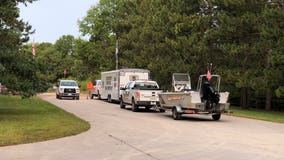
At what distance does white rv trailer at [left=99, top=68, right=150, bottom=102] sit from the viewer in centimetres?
3753

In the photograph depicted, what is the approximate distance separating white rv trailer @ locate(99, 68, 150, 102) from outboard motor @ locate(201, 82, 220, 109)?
1528cm

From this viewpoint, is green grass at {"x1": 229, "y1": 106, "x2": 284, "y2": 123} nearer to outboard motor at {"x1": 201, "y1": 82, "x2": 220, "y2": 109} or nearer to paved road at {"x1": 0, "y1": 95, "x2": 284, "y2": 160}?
outboard motor at {"x1": 201, "y1": 82, "x2": 220, "y2": 109}

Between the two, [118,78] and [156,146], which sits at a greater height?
[118,78]

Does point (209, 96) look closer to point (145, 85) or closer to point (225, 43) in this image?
point (145, 85)

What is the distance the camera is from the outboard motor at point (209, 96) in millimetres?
22344

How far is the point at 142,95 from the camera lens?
28766 millimetres

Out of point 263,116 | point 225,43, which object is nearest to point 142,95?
point 263,116

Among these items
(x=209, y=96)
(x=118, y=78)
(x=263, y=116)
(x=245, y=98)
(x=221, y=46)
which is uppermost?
(x=221, y=46)

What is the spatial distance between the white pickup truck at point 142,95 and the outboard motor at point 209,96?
5.44 metres

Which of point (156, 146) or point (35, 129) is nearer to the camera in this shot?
point (156, 146)

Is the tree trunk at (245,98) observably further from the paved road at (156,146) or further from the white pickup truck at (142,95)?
the paved road at (156,146)

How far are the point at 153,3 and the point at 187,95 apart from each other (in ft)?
92.2

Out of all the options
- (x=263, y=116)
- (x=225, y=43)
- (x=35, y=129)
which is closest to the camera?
(x=35, y=129)

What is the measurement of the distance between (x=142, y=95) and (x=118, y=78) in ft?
30.2
